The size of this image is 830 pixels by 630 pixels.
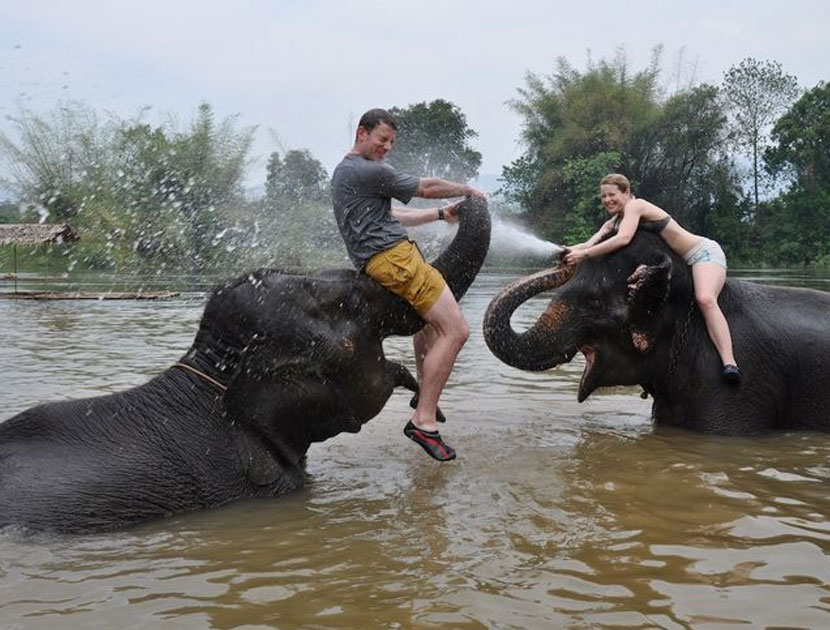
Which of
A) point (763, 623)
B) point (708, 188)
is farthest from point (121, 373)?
point (708, 188)

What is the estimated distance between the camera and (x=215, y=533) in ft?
12.6

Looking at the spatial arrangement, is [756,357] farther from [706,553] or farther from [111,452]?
[111,452]

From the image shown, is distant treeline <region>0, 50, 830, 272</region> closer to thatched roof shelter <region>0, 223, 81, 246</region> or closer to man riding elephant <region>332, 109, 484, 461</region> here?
thatched roof shelter <region>0, 223, 81, 246</region>

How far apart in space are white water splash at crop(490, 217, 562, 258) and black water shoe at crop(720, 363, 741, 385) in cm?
125

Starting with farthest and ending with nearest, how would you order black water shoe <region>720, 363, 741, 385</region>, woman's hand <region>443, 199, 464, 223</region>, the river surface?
black water shoe <region>720, 363, 741, 385</region>
woman's hand <region>443, 199, 464, 223</region>
the river surface

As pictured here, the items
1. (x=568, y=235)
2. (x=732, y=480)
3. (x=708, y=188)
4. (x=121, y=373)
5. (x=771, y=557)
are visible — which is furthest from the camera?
(x=708, y=188)

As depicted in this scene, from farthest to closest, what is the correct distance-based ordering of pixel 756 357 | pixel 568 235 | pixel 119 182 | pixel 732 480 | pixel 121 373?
pixel 568 235, pixel 119 182, pixel 121 373, pixel 756 357, pixel 732 480

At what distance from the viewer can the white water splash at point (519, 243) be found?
5.99m

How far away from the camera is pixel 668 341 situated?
19.6 feet

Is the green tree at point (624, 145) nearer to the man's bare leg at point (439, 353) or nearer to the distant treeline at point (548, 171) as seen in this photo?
the distant treeline at point (548, 171)

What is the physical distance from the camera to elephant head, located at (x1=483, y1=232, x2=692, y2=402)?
5875mm

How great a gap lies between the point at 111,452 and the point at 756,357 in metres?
3.89

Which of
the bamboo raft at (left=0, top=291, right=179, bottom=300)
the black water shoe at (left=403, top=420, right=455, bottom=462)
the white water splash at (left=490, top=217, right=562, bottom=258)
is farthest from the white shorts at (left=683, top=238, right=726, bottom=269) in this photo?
the bamboo raft at (left=0, top=291, right=179, bottom=300)

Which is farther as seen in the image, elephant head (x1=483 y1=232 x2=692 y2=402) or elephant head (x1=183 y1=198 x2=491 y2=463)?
elephant head (x1=483 y1=232 x2=692 y2=402)
